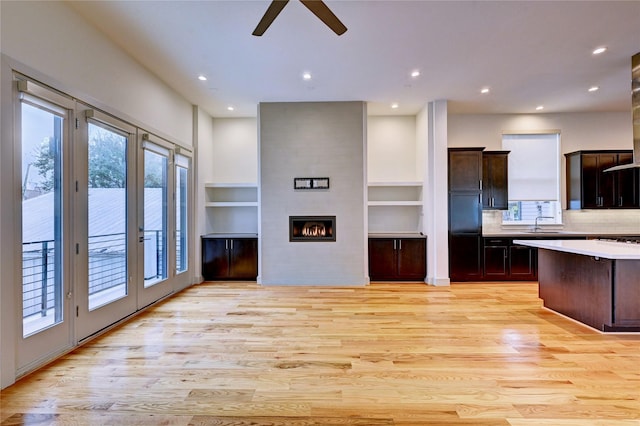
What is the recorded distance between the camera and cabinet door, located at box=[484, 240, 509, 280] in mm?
5848

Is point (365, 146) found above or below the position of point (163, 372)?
above

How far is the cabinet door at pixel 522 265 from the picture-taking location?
5.86 metres

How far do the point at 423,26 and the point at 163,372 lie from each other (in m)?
4.22

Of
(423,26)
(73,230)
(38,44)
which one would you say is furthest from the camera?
(423,26)

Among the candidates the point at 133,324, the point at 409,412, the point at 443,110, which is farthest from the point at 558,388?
the point at 443,110

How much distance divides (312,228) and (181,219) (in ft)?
7.76

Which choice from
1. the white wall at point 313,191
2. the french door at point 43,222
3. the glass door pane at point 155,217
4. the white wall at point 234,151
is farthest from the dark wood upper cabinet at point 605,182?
the french door at point 43,222

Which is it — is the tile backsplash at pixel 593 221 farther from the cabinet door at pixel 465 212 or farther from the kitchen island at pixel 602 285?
the kitchen island at pixel 602 285

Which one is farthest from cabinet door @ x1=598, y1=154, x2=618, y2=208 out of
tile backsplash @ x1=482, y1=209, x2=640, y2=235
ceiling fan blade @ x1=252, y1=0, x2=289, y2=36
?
ceiling fan blade @ x1=252, y1=0, x2=289, y2=36

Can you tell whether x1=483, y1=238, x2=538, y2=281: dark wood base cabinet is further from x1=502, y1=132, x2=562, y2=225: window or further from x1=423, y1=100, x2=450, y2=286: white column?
x1=423, y1=100, x2=450, y2=286: white column

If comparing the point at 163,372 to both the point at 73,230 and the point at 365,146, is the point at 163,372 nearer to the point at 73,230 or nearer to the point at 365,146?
the point at 73,230

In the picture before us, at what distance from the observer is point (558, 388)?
2.32 m

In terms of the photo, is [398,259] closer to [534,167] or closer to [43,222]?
[534,167]

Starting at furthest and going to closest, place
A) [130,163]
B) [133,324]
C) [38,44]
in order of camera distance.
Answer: [130,163], [133,324], [38,44]
